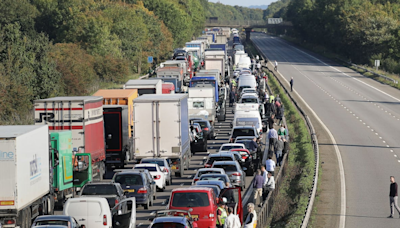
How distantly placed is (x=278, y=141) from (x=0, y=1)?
298 ft

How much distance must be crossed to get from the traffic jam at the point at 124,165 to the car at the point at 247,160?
0.15 ft

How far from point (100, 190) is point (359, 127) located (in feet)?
95.2

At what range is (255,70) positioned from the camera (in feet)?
283

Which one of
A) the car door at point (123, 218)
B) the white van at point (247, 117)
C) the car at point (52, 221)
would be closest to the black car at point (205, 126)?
the white van at point (247, 117)

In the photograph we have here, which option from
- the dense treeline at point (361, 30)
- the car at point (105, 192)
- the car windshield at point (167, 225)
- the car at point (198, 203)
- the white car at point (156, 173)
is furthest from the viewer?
the dense treeline at point (361, 30)

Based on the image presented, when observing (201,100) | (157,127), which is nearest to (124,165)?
(157,127)

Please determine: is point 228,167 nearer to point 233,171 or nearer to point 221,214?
point 233,171

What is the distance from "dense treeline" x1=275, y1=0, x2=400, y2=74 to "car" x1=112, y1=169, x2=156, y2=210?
8210 cm

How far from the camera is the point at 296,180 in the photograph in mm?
31609

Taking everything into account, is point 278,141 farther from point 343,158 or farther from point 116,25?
point 116,25

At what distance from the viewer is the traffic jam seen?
1959 cm

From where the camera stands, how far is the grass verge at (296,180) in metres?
23.7

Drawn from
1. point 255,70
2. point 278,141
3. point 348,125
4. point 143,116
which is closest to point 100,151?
point 143,116

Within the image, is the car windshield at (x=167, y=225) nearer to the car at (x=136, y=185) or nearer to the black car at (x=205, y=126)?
the car at (x=136, y=185)
